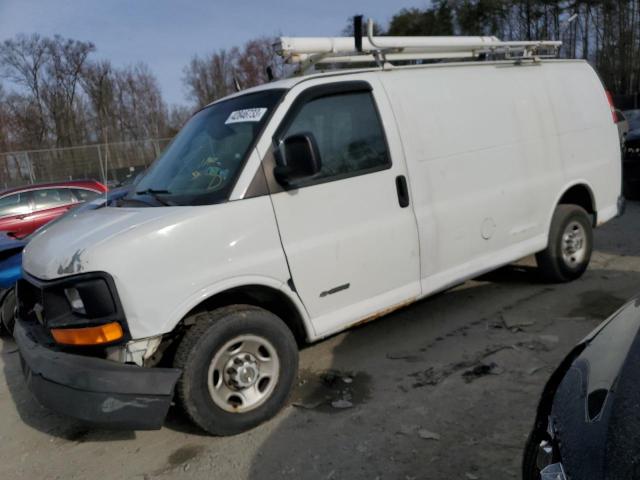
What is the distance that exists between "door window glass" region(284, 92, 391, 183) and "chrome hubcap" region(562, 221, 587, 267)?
2.59 m

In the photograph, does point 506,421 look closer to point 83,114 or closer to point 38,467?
point 38,467

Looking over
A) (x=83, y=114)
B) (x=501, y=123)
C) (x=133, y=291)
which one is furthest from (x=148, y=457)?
(x=83, y=114)

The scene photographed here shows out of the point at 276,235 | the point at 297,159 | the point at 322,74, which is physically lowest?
the point at 276,235

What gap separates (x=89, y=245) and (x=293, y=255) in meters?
1.21

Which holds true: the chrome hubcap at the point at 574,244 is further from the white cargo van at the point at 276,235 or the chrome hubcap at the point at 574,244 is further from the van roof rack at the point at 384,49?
the van roof rack at the point at 384,49

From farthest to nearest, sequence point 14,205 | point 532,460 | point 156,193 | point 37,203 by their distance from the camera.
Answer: point 37,203, point 14,205, point 156,193, point 532,460

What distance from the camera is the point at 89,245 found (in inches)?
120

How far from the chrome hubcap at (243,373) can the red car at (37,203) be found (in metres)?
8.64

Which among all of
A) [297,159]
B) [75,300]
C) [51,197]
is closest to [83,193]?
[51,197]

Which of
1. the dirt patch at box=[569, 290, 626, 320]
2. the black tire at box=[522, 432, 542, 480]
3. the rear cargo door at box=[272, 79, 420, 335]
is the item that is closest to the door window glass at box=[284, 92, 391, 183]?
the rear cargo door at box=[272, 79, 420, 335]

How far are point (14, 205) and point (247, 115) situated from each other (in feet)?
31.4

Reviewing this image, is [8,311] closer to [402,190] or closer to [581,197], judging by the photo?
[402,190]

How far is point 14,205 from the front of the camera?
1129cm

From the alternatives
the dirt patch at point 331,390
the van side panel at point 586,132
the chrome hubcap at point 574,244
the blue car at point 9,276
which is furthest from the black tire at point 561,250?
the blue car at point 9,276
